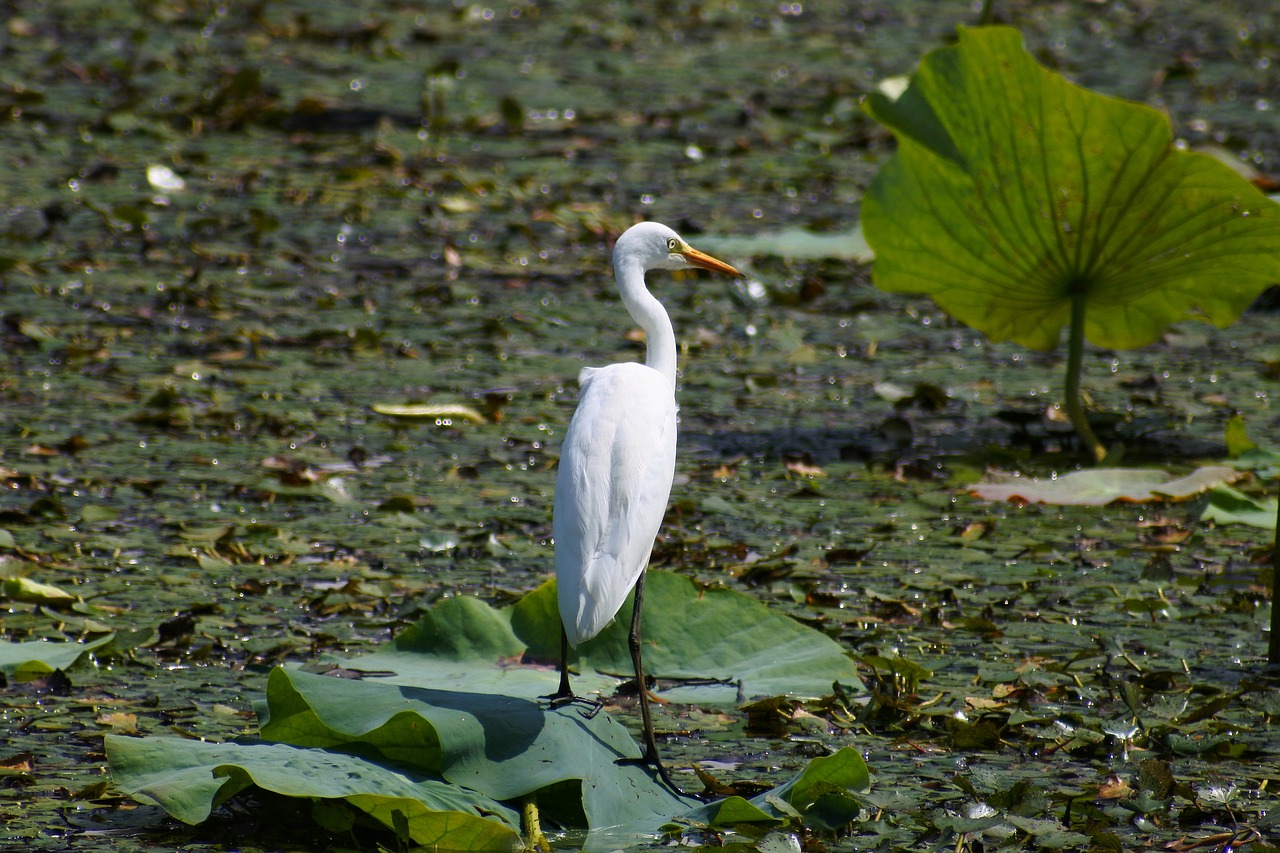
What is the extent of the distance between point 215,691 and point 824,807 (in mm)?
1047

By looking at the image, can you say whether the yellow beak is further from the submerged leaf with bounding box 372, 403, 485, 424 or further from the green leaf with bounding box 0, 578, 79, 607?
the submerged leaf with bounding box 372, 403, 485, 424

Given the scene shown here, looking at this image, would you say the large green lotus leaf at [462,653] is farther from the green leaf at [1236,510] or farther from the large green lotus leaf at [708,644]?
the green leaf at [1236,510]

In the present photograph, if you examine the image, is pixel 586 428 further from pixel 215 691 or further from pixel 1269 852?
pixel 1269 852

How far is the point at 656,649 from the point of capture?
9.01 ft

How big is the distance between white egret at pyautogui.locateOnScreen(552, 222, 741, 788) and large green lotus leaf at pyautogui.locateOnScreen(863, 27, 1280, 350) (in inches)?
58.5

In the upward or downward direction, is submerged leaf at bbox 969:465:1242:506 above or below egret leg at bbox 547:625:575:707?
below

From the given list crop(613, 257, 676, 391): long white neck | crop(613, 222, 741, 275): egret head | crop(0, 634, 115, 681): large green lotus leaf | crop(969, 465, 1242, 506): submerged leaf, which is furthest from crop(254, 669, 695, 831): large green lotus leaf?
crop(969, 465, 1242, 506): submerged leaf

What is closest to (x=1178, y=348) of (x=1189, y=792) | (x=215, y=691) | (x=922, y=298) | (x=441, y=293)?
(x=922, y=298)

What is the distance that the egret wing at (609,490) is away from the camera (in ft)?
7.38

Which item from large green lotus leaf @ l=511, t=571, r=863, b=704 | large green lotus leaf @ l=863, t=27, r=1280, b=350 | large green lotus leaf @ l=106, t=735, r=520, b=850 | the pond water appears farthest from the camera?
large green lotus leaf @ l=863, t=27, r=1280, b=350

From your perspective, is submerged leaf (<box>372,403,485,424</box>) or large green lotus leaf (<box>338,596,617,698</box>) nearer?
large green lotus leaf (<box>338,596,617,698</box>)

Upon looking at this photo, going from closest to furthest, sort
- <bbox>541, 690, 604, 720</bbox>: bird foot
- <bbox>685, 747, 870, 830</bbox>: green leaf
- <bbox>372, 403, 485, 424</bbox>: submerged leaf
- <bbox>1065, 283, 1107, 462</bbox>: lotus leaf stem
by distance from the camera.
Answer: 1. <bbox>685, 747, 870, 830</bbox>: green leaf
2. <bbox>541, 690, 604, 720</bbox>: bird foot
3. <bbox>1065, 283, 1107, 462</bbox>: lotus leaf stem
4. <bbox>372, 403, 485, 424</bbox>: submerged leaf

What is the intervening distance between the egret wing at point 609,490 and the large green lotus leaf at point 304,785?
30 centimetres

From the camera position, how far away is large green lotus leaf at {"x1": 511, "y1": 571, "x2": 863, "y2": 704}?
2.67 meters
